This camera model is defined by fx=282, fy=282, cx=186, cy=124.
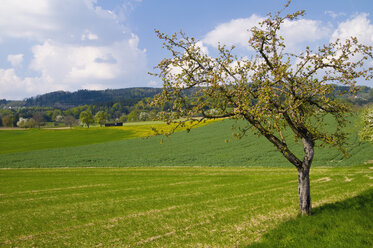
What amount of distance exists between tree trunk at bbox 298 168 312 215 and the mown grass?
52 cm

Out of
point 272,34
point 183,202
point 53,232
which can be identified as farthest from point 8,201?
point 272,34

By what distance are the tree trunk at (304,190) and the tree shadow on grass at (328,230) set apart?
1.27 ft

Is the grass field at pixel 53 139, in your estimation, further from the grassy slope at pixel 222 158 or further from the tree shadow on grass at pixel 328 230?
the tree shadow on grass at pixel 328 230

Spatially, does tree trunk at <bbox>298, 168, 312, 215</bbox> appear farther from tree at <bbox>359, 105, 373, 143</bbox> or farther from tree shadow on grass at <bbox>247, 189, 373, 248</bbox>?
tree at <bbox>359, 105, 373, 143</bbox>

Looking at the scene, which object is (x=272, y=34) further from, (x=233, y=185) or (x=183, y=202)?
(x=233, y=185)

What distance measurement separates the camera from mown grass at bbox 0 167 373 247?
10266mm

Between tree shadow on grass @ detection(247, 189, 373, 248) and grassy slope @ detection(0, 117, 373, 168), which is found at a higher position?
tree shadow on grass @ detection(247, 189, 373, 248)

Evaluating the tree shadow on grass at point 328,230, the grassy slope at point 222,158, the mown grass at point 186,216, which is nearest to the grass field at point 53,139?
the grassy slope at point 222,158

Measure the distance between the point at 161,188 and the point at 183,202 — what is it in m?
5.59

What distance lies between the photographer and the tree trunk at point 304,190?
11.4m

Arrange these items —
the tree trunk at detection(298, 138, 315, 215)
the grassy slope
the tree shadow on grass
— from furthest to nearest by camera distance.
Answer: the grassy slope → the tree trunk at detection(298, 138, 315, 215) → the tree shadow on grass

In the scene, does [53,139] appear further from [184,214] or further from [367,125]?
[184,214]

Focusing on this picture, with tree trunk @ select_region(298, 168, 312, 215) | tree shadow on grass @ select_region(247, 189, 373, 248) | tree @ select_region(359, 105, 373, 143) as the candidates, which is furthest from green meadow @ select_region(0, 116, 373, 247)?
tree @ select_region(359, 105, 373, 143)

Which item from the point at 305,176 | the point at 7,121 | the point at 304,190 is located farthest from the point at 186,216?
the point at 7,121
